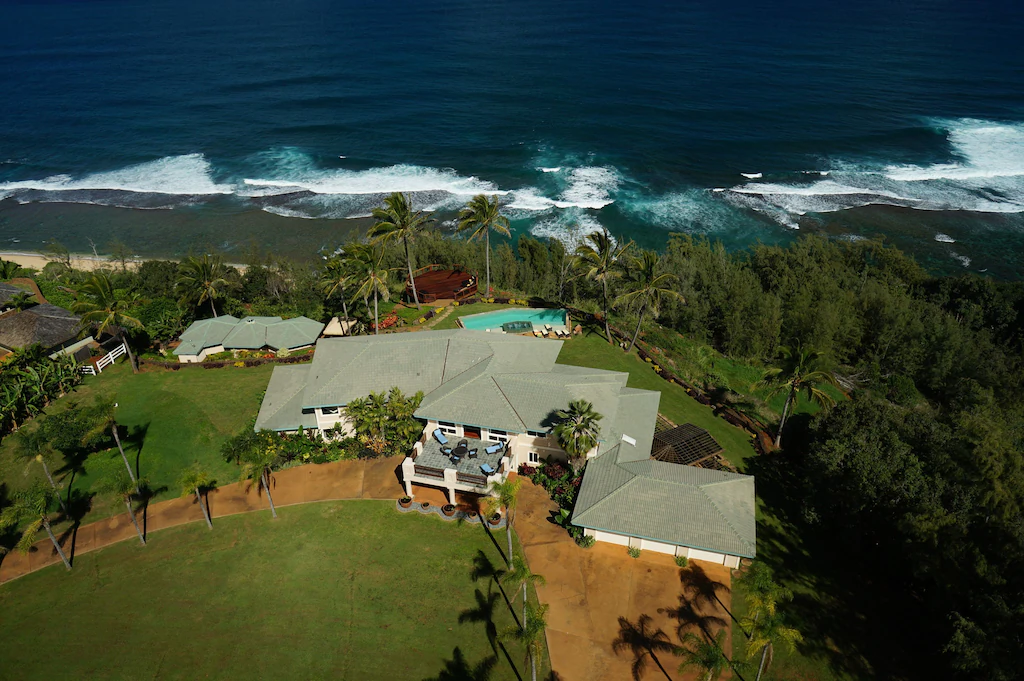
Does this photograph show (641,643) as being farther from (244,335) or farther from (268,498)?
(244,335)

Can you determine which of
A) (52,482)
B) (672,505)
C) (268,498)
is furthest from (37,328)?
(672,505)

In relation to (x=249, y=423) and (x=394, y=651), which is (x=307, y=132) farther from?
(x=394, y=651)

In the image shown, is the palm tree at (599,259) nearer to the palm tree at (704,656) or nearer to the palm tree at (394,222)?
→ the palm tree at (394,222)

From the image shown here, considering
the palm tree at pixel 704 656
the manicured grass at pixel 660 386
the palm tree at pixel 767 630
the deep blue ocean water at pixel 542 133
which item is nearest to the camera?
the palm tree at pixel 767 630

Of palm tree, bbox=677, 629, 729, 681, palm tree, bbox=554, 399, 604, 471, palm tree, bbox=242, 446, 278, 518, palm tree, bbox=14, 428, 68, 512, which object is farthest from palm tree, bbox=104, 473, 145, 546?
palm tree, bbox=677, 629, 729, 681

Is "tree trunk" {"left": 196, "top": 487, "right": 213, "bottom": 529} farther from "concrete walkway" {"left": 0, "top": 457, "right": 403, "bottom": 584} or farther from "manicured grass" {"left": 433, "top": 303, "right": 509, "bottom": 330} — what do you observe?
"manicured grass" {"left": 433, "top": 303, "right": 509, "bottom": 330}

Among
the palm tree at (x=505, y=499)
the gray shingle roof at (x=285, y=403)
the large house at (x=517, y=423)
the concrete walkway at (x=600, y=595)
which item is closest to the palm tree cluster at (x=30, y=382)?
the gray shingle roof at (x=285, y=403)
